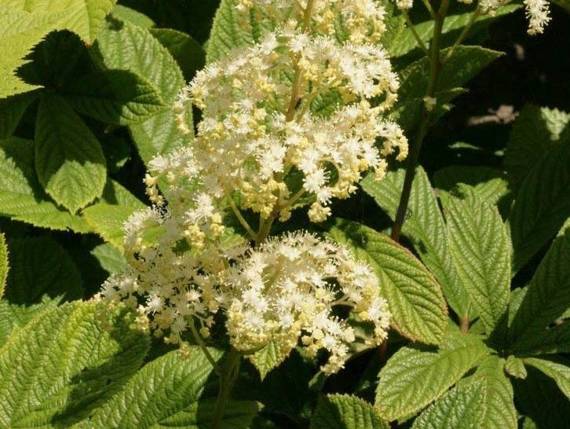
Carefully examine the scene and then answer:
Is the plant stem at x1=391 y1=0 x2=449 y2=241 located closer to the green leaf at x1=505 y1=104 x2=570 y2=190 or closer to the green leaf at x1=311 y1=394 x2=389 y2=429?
the green leaf at x1=311 y1=394 x2=389 y2=429

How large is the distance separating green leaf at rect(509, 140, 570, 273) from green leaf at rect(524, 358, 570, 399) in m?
0.44

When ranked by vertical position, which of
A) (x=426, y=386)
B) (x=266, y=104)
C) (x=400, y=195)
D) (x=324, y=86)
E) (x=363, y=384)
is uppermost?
(x=324, y=86)

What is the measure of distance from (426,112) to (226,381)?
0.96 m

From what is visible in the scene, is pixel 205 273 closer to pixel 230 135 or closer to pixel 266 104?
pixel 230 135

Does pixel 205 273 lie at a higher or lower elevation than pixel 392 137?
lower

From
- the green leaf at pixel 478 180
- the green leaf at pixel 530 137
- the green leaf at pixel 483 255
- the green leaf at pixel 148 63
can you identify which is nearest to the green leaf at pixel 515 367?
the green leaf at pixel 483 255

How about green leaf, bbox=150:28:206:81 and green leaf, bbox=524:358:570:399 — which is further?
green leaf, bbox=150:28:206:81

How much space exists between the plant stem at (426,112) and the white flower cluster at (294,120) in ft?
1.32

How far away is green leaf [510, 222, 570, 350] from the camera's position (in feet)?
8.06

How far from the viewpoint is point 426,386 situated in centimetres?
235

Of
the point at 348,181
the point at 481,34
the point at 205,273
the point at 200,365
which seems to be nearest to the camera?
the point at 348,181

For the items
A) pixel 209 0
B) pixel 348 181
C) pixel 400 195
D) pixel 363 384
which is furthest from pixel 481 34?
pixel 348 181

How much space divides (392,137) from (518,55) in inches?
97.2

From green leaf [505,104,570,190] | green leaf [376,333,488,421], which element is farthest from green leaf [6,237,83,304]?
green leaf [505,104,570,190]
